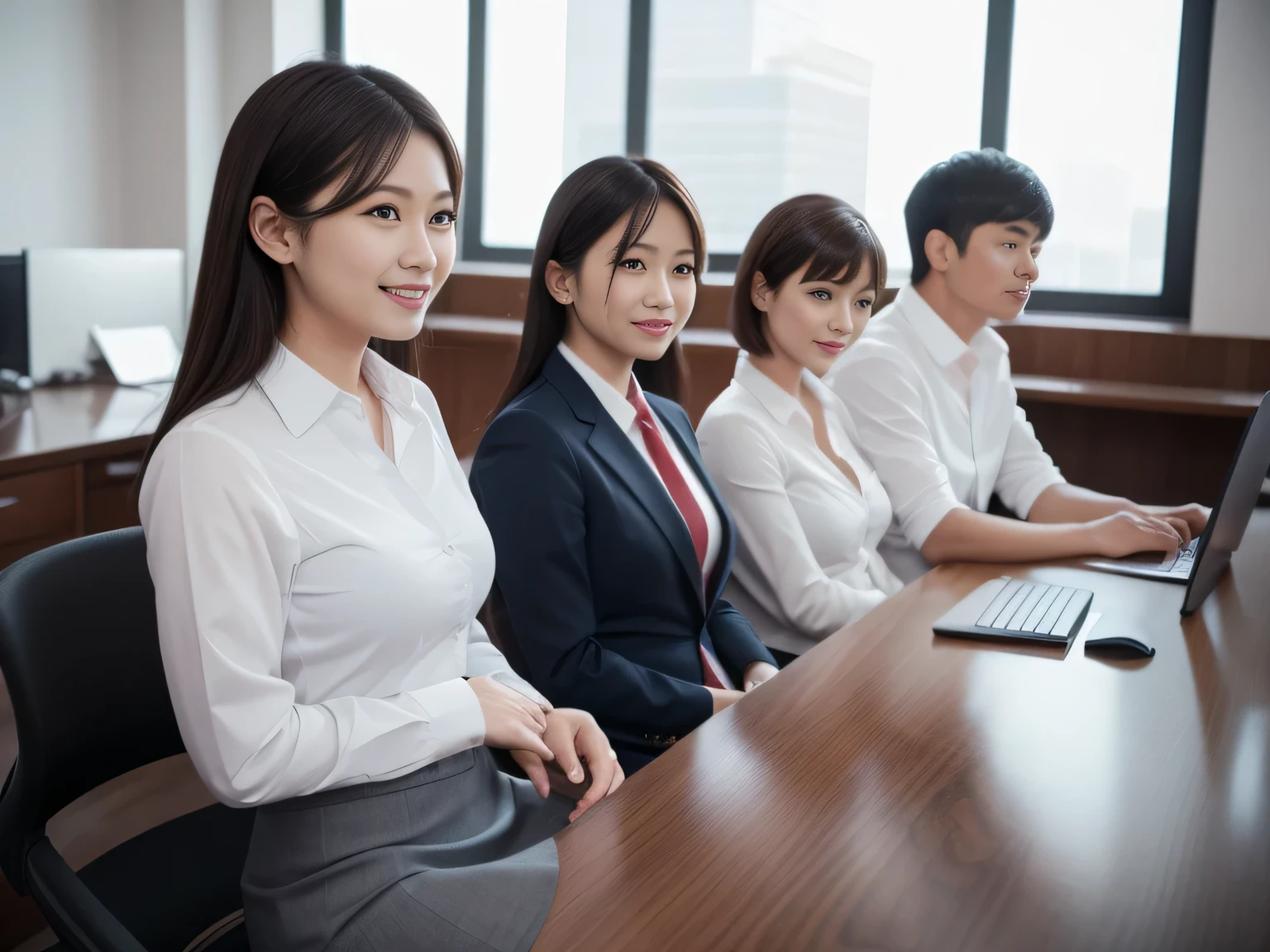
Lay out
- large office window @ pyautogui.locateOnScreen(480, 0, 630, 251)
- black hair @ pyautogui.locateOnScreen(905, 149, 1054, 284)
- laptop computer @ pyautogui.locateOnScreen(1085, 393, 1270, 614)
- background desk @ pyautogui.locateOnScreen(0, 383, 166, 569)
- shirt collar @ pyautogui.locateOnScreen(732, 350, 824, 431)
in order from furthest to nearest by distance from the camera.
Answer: large office window @ pyautogui.locateOnScreen(480, 0, 630, 251), background desk @ pyautogui.locateOnScreen(0, 383, 166, 569), black hair @ pyautogui.locateOnScreen(905, 149, 1054, 284), shirt collar @ pyautogui.locateOnScreen(732, 350, 824, 431), laptop computer @ pyautogui.locateOnScreen(1085, 393, 1270, 614)

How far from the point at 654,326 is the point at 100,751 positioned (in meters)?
0.83

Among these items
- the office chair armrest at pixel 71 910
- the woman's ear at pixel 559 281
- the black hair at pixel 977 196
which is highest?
the black hair at pixel 977 196

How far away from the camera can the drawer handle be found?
2474 millimetres

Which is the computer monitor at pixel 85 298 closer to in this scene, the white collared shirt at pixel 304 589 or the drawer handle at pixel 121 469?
the drawer handle at pixel 121 469

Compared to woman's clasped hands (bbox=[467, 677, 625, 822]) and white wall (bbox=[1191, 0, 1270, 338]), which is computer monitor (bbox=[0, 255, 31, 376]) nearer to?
woman's clasped hands (bbox=[467, 677, 625, 822])

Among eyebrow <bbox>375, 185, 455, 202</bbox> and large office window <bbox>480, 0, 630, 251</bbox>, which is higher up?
large office window <bbox>480, 0, 630, 251</bbox>

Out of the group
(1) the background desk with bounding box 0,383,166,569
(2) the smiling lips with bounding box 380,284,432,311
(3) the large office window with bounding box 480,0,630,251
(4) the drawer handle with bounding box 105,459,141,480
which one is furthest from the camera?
(3) the large office window with bounding box 480,0,630,251

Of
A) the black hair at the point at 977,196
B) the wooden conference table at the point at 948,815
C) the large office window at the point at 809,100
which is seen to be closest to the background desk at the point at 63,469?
the wooden conference table at the point at 948,815

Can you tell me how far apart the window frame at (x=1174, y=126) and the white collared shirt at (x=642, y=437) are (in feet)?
7.25

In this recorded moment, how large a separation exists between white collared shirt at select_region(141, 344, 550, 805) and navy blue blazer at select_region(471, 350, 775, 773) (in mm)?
274

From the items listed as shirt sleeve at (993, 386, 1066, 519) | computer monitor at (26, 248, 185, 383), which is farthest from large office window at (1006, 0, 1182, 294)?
computer monitor at (26, 248, 185, 383)

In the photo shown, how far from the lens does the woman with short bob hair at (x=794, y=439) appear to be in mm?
1729

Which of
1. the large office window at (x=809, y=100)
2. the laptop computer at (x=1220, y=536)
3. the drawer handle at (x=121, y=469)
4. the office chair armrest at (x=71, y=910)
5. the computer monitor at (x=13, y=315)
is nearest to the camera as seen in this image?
the office chair armrest at (x=71, y=910)

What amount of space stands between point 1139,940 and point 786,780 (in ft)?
1.02
